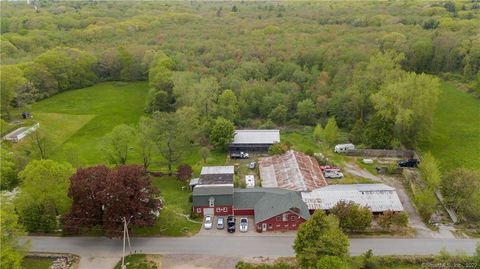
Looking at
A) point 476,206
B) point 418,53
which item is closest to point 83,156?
point 476,206

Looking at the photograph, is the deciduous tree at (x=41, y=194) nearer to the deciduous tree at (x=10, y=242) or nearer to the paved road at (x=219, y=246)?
the paved road at (x=219, y=246)

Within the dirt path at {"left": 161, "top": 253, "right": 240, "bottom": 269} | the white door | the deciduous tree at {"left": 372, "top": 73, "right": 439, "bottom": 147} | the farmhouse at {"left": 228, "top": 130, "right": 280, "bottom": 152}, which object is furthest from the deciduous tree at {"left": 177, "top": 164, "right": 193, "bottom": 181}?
the deciduous tree at {"left": 372, "top": 73, "right": 439, "bottom": 147}

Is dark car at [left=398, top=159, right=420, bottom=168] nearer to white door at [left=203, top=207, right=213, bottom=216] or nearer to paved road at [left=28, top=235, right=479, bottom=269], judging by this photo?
paved road at [left=28, top=235, right=479, bottom=269]

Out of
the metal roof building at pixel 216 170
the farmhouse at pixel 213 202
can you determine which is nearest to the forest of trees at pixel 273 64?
the metal roof building at pixel 216 170

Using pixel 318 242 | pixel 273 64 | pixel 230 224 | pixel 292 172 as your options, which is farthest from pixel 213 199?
pixel 273 64

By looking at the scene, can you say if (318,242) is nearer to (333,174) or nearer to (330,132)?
(333,174)

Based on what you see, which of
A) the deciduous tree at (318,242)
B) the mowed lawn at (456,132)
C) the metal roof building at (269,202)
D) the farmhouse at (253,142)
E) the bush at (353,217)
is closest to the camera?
the deciduous tree at (318,242)

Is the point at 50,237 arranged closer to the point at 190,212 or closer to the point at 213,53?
the point at 190,212
